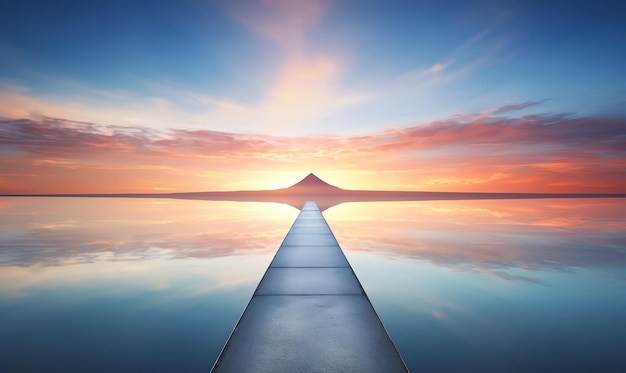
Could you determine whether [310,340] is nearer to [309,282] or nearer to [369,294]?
[309,282]

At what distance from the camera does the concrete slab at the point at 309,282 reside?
4965mm

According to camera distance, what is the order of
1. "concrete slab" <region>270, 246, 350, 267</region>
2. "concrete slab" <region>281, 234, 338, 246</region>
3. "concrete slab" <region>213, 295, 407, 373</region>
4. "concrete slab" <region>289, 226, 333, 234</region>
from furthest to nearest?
"concrete slab" <region>289, 226, 333, 234</region>
"concrete slab" <region>281, 234, 338, 246</region>
"concrete slab" <region>270, 246, 350, 267</region>
"concrete slab" <region>213, 295, 407, 373</region>

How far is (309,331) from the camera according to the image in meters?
3.55

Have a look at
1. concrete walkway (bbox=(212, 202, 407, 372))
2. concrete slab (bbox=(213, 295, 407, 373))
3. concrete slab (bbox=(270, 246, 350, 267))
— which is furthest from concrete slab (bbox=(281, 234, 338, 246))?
concrete slab (bbox=(213, 295, 407, 373))

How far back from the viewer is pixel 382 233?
1344 centimetres

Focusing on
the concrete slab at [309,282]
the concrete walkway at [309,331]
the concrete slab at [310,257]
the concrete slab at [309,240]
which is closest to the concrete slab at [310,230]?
the concrete slab at [309,240]

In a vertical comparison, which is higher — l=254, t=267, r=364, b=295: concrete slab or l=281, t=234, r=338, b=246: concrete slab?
l=281, t=234, r=338, b=246: concrete slab

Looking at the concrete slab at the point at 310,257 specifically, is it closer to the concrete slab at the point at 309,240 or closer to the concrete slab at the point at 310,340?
the concrete slab at the point at 309,240

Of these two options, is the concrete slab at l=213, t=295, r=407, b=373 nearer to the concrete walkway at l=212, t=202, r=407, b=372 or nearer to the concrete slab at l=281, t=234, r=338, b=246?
the concrete walkway at l=212, t=202, r=407, b=372

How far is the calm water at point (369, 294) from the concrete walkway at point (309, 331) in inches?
30.5

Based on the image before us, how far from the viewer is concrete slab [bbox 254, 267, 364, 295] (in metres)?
4.96

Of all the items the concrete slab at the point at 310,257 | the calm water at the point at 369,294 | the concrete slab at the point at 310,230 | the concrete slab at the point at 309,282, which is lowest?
the calm water at the point at 369,294

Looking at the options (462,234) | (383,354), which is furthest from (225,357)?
(462,234)

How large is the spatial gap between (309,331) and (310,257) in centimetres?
381
